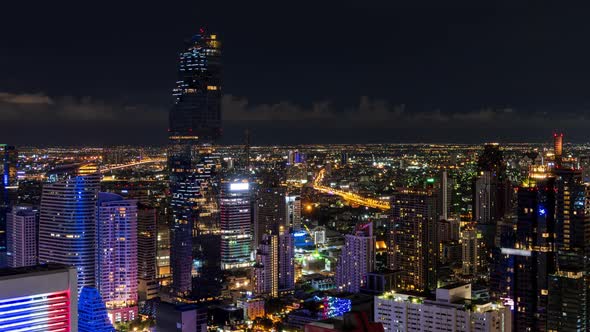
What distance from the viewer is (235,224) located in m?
19.7

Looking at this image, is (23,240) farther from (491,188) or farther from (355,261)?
(491,188)

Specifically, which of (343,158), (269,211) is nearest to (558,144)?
(269,211)

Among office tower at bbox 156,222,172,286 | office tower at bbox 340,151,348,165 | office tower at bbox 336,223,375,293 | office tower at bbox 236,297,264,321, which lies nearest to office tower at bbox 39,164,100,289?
office tower at bbox 156,222,172,286

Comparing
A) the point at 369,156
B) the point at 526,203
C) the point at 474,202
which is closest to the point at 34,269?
the point at 526,203

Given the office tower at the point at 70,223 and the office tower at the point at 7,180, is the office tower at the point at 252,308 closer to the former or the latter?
the office tower at the point at 70,223

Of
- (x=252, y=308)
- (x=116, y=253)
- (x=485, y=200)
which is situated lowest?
(x=252, y=308)

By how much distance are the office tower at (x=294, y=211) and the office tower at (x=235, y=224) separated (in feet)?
4.30

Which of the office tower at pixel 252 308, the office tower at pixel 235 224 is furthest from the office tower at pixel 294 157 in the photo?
the office tower at pixel 252 308

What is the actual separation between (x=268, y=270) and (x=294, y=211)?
17.2ft

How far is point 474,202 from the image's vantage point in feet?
62.1

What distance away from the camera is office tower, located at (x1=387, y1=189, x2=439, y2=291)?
1531 centimetres

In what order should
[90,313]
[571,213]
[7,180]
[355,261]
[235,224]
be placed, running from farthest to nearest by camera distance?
1. [235,224]
2. [7,180]
3. [355,261]
4. [571,213]
5. [90,313]

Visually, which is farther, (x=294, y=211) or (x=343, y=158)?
(x=343, y=158)

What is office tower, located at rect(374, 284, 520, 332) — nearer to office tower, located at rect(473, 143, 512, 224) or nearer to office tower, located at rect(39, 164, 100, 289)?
office tower, located at rect(473, 143, 512, 224)
